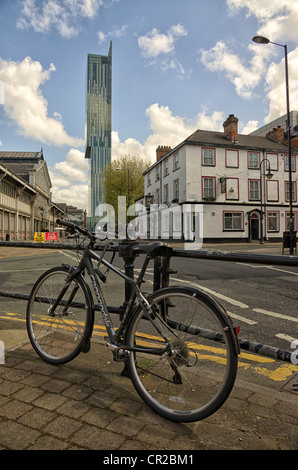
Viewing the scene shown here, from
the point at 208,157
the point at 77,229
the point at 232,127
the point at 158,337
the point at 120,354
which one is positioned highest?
the point at 232,127

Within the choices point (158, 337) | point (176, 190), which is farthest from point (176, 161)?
point (158, 337)

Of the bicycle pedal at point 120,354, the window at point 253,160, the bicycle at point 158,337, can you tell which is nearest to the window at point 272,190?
the window at point 253,160

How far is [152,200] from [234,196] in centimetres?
1262

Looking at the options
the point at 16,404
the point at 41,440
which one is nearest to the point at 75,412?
the point at 41,440

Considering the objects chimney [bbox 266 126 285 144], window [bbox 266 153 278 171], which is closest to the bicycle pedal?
window [bbox 266 153 278 171]

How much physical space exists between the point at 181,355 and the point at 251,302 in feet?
12.4

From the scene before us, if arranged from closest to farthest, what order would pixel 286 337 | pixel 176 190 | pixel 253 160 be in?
pixel 286 337 < pixel 253 160 < pixel 176 190

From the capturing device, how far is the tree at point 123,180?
2122 inches

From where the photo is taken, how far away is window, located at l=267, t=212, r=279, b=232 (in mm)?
34375

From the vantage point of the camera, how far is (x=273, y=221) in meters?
34.6

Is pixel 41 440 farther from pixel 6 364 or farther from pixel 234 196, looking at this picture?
pixel 234 196

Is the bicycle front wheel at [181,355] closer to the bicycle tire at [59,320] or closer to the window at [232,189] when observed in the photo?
the bicycle tire at [59,320]

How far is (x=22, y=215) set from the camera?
42.9 meters

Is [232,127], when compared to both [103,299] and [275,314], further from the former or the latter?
[103,299]
